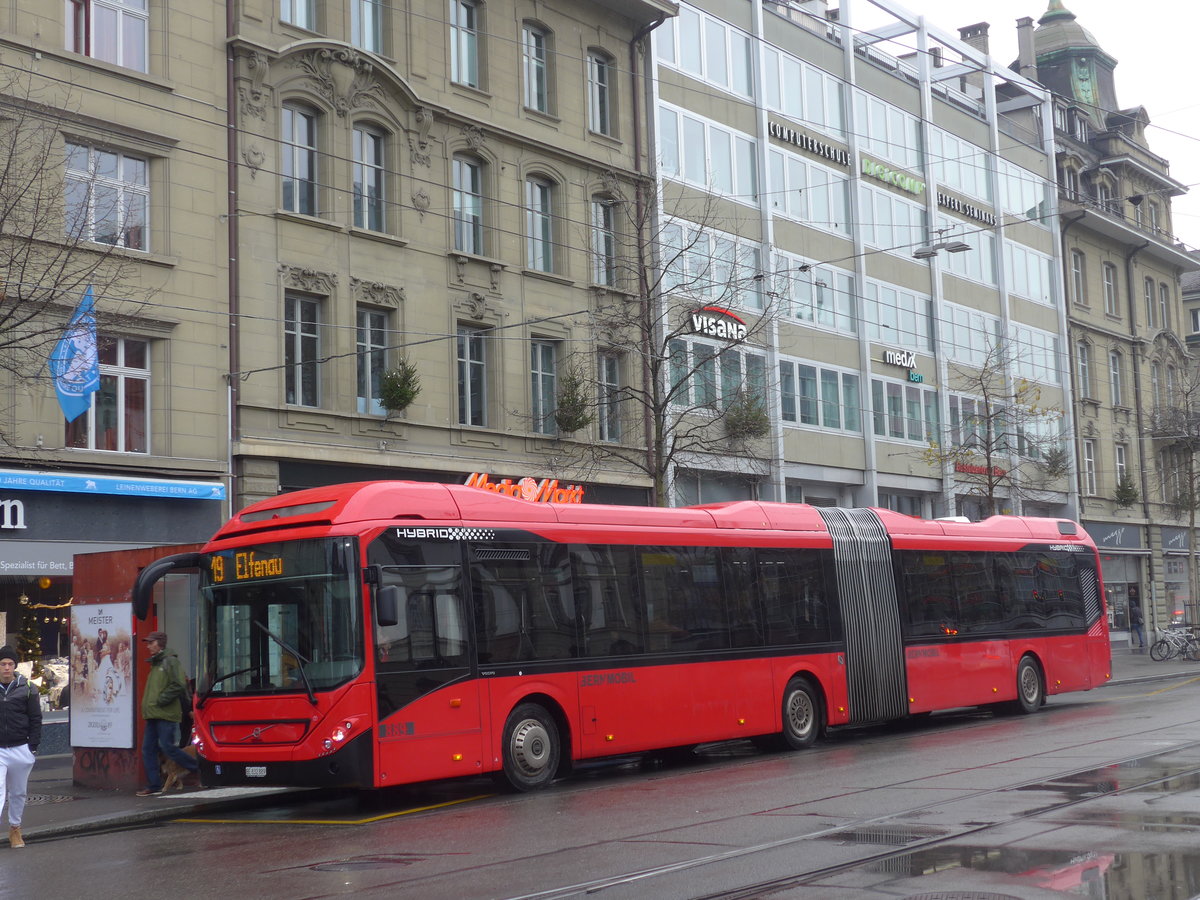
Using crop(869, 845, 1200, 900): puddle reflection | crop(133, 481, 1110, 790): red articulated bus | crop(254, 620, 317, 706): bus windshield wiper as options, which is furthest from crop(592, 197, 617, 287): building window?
crop(869, 845, 1200, 900): puddle reflection

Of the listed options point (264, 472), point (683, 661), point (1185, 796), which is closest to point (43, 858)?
point (683, 661)

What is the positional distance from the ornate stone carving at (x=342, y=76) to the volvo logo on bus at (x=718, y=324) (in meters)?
9.32

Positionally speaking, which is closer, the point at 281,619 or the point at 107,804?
the point at 281,619

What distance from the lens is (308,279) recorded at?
24203mm

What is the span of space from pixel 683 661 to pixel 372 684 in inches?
187

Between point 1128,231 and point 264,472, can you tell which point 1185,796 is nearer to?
point 264,472

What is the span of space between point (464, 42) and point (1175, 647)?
2669cm

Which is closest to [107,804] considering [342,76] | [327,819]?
[327,819]

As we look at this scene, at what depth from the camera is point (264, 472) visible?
74.8 feet

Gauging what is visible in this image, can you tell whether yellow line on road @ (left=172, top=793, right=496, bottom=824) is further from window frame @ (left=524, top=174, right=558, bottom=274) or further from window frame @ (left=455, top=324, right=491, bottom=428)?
window frame @ (left=524, top=174, right=558, bottom=274)

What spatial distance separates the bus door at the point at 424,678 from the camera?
13469 millimetres

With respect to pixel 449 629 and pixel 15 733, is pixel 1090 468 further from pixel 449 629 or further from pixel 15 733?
pixel 15 733

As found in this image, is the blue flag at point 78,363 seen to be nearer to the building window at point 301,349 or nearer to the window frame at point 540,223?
the building window at point 301,349

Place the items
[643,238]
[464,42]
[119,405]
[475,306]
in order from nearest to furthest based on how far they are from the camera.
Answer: [119,405]
[475,306]
[464,42]
[643,238]
